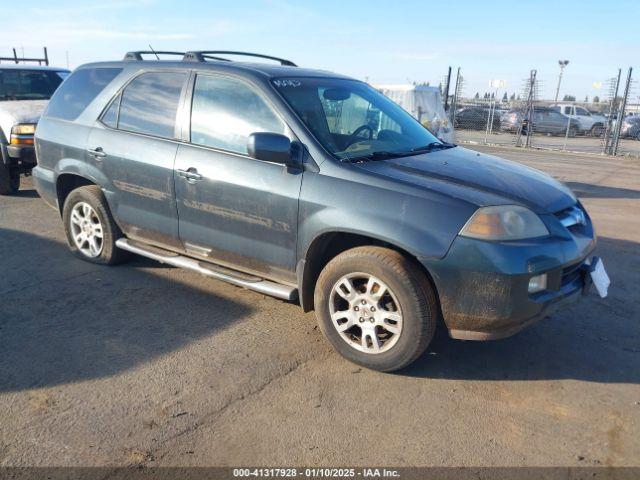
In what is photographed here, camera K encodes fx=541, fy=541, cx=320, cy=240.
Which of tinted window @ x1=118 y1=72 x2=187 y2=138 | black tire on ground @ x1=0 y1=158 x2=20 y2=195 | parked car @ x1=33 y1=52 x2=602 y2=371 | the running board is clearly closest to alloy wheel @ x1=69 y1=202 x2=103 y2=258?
parked car @ x1=33 y1=52 x2=602 y2=371

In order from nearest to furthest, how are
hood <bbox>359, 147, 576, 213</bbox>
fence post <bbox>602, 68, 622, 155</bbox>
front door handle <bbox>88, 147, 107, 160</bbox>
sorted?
hood <bbox>359, 147, 576, 213</bbox> → front door handle <bbox>88, 147, 107, 160</bbox> → fence post <bbox>602, 68, 622, 155</bbox>

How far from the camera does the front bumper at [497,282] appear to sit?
2.97m

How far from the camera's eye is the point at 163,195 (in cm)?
421

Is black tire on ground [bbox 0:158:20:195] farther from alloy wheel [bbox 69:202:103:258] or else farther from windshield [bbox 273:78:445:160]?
windshield [bbox 273:78:445:160]

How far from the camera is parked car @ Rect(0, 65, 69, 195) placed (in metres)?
7.47

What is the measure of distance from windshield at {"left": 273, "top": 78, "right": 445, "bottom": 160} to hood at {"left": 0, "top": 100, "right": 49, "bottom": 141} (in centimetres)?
533

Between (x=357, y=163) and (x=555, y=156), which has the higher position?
(x=357, y=163)

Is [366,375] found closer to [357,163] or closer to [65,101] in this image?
[357,163]

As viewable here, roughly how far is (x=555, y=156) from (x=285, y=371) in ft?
52.1

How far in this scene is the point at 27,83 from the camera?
895 cm

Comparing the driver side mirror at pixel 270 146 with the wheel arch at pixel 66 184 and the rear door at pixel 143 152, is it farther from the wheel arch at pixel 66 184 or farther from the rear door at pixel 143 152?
the wheel arch at pixel 66 184

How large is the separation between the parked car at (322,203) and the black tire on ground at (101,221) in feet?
0.05

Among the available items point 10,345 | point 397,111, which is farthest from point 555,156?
point 10,345

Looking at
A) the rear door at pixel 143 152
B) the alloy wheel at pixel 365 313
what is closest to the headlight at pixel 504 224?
the alloy wheel at pixel 365 313
